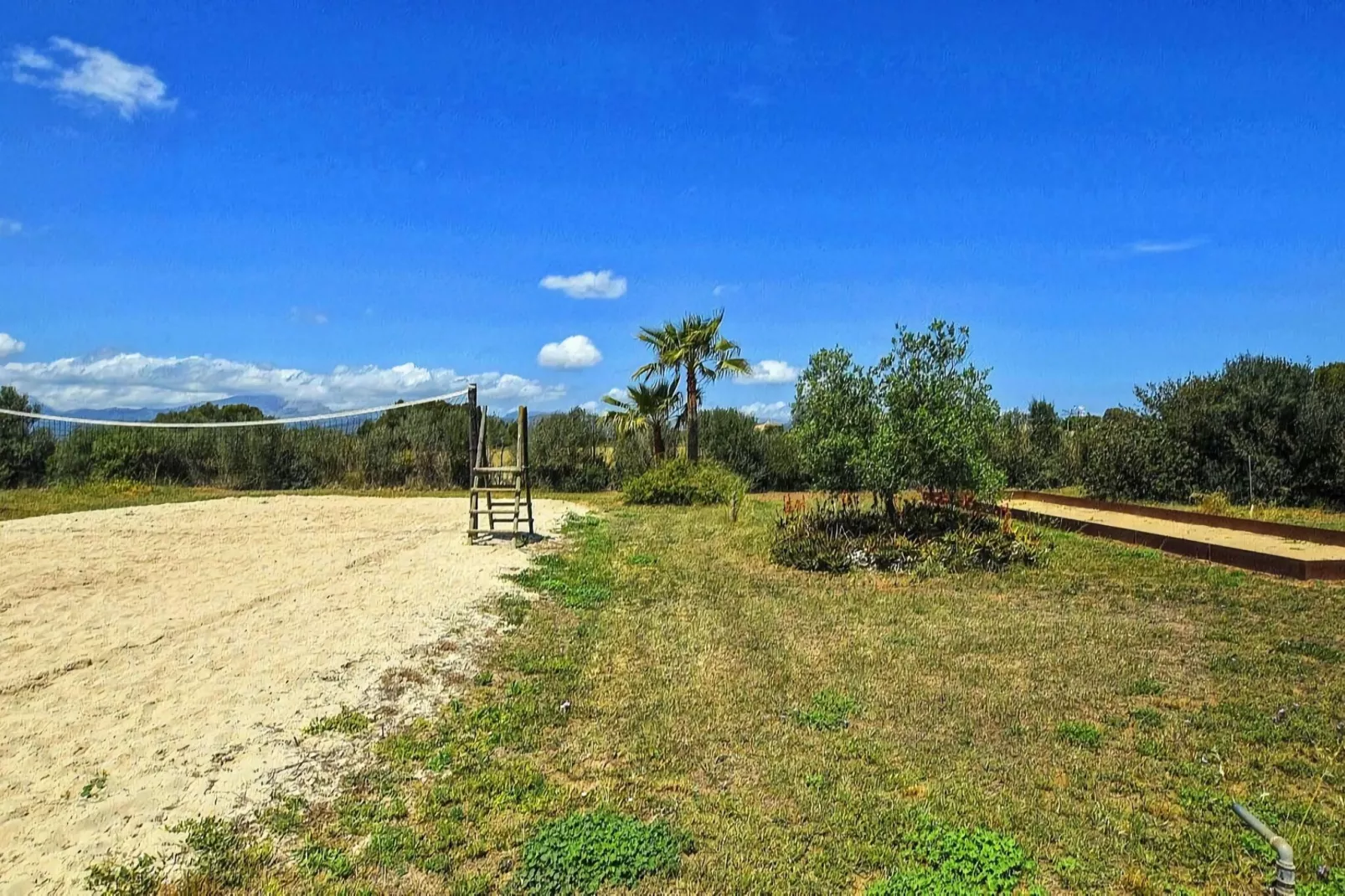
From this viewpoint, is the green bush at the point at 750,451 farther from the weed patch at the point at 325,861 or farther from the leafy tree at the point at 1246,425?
the weed patch at the point at 325,861

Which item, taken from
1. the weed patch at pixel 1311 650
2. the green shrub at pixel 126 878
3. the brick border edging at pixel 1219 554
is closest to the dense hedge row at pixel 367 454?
the brick border edging at pixel 1219 554

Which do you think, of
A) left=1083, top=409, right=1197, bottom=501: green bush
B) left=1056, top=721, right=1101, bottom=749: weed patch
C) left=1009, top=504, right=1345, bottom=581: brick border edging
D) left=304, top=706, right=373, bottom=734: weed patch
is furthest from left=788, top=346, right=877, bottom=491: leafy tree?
left=1083, top=409, right=1197, bottom=501: green bush

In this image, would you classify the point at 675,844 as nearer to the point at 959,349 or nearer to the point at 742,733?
the point at 742,733

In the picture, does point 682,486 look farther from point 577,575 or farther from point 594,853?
point 594,853

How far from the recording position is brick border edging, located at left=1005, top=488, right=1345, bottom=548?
10734 mm

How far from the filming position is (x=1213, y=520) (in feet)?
41.4

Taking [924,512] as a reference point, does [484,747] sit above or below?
below

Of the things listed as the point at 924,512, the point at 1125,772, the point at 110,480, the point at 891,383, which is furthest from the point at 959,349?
the point at 110,480

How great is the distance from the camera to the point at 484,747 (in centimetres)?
422

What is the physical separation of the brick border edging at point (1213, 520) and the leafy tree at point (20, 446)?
22.9 metres

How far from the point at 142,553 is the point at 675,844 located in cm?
848

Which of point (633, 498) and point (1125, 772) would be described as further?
point (633, 498)

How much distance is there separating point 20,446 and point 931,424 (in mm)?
22053

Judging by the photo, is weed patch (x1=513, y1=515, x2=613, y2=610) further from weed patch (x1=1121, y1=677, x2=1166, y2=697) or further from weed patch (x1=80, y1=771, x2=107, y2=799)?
weed patch (x1=1121, y1=677, x2=1166, y2=697)
